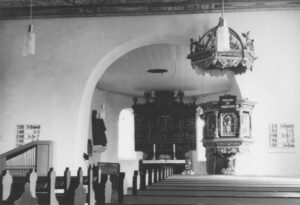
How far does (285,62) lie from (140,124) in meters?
11.5

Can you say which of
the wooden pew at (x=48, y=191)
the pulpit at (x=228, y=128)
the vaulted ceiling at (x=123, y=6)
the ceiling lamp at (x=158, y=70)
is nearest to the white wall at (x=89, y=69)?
the vaulted ceiling at (x=123, y=6)

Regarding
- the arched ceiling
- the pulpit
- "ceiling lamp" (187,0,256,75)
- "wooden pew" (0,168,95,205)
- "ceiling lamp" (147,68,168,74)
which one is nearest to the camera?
"wooden pew" (0,168,95,205)

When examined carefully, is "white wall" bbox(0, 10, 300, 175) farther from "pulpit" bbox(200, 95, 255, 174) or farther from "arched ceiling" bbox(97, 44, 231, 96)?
"arched ceiling" bbox(97, 44, 231, 96)

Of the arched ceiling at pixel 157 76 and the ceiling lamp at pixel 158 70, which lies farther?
the ceiling lamp at pixel 158 70

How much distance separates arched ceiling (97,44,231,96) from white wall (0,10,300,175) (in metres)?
2.33

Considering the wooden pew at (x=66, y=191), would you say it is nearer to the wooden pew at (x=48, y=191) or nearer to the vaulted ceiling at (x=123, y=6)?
the wooden pew at (x=48, y=191)

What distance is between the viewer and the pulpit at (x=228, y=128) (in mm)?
9133

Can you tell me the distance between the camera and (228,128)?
948 cm

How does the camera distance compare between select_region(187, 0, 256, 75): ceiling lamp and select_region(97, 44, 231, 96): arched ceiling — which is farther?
select_region(97, 44, 231, 96): arched ceiling

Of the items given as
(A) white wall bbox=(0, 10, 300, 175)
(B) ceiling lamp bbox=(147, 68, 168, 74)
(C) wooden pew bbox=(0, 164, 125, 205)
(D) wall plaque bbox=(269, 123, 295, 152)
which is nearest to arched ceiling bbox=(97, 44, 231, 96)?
(B) ceiling lamp bbox=(147, 68, 168, 74)

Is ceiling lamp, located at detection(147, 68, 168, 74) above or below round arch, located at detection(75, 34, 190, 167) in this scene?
above

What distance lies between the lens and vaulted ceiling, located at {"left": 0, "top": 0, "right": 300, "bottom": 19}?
9.18m

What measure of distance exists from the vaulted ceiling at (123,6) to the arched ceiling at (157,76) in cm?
240

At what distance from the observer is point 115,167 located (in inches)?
559
